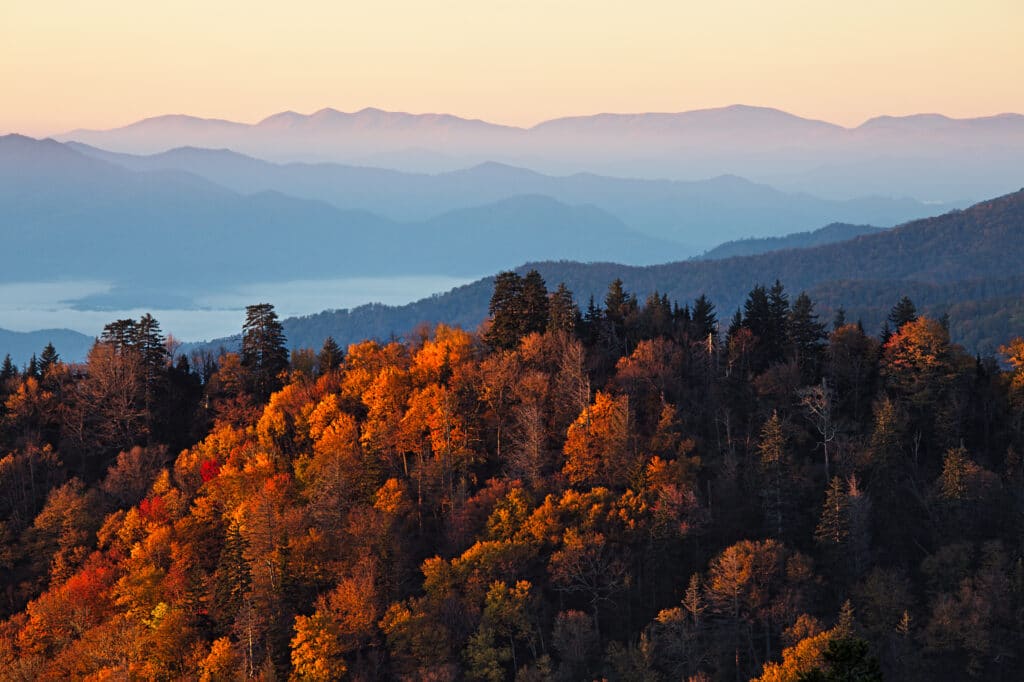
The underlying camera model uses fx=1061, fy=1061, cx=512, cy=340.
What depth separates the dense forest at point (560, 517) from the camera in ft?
232

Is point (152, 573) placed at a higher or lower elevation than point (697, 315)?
lower

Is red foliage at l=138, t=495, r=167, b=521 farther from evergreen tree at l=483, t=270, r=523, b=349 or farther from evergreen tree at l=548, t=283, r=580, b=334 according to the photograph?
evergreen tree at l=548, t=283, r=580, b=334

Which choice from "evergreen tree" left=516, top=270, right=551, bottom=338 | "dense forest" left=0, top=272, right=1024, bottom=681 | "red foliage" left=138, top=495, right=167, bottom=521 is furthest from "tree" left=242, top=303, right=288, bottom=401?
"evergreen tree" left=516, top=270, right=551, bottom=338

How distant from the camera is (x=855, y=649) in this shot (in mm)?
28531

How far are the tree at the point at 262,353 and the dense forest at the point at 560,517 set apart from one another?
512 cm

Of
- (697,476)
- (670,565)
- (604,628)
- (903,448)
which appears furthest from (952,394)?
(604,628)

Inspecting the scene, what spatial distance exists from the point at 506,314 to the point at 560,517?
25777 millimetres

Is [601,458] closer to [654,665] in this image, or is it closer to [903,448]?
[654,665]

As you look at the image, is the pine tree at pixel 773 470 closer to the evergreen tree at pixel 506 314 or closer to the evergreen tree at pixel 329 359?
the evergreen tree at pixel 506 314

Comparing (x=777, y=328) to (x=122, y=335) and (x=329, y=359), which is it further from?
(x=122, y=335)

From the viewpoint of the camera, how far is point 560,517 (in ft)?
256

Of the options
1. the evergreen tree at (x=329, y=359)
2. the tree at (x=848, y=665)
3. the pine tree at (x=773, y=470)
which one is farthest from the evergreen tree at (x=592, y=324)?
the tree at (x=848, y=665)

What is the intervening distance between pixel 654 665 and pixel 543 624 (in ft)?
28.3

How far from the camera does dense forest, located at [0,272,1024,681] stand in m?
70.8
